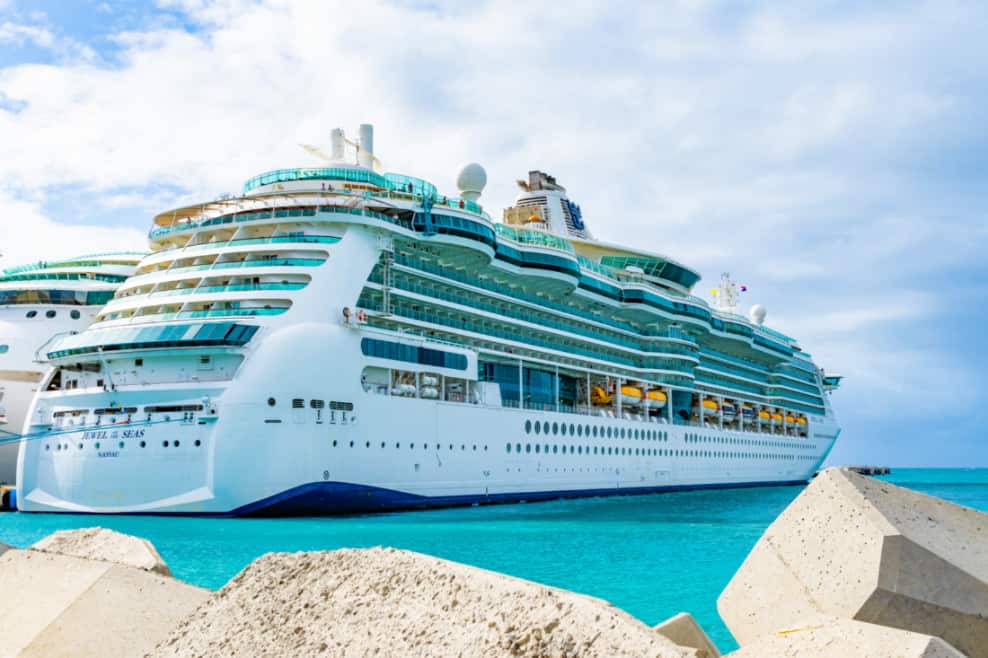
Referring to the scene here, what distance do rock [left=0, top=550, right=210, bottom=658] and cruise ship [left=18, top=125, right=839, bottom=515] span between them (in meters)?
17.9

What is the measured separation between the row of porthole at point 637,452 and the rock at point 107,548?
25.1 m

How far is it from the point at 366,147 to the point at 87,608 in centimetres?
3110

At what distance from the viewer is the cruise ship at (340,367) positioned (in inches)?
938

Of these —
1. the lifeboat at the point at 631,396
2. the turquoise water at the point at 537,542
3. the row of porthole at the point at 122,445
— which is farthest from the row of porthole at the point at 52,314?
the lifeboat at the point at 631,396

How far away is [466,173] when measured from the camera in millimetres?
37812

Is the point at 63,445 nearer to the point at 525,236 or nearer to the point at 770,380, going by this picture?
the point at 525,236

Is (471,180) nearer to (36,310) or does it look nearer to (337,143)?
(337,143)

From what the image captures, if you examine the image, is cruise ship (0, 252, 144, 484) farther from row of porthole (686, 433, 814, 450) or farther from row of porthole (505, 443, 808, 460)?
row of porthole (686, 433, 814, 450)

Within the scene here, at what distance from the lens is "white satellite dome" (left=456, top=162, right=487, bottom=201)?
3788 cm

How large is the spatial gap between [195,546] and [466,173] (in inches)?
906

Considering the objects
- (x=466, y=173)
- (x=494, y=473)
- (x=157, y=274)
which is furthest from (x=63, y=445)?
(x=466, y=173)

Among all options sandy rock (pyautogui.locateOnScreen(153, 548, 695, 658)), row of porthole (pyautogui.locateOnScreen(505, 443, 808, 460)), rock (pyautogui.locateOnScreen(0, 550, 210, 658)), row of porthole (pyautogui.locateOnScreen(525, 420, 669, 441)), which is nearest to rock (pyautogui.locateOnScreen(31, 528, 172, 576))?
rock (pyautogui.locateOnScreen(0, 550, 210, 658))

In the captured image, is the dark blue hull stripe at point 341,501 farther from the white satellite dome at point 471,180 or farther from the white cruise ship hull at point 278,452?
the white satellite dome at point 471,180

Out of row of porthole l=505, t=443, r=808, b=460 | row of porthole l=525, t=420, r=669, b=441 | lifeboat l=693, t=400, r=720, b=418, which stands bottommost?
row of porthole l=505, t=443, r=808, b=460
